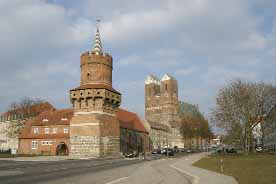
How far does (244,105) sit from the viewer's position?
5219cm

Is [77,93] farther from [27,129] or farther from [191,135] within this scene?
[191,135]

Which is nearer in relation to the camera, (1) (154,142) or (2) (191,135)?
(2) (191,135)

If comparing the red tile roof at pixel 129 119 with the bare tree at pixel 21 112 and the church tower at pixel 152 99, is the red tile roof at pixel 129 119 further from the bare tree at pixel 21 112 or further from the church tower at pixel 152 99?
the church tower at pixel 152 99

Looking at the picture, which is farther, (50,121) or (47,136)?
(50,121)

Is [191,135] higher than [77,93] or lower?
lower

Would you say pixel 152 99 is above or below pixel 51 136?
above

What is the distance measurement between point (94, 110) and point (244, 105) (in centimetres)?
2434

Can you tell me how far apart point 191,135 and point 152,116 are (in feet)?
154

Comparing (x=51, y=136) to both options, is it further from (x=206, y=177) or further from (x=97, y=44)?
(x=206, y=177)

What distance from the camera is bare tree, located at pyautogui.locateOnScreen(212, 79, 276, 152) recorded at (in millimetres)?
52281

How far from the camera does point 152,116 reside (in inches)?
5920

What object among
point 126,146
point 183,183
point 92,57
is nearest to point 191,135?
point 126,146

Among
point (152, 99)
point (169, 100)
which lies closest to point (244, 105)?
point (169, 100)

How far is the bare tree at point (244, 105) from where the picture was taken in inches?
2058
